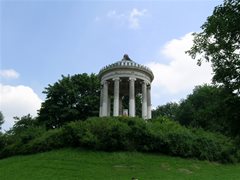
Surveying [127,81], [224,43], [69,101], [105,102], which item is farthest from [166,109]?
[224,43]

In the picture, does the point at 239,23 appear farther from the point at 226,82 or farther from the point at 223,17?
the point at 226,82

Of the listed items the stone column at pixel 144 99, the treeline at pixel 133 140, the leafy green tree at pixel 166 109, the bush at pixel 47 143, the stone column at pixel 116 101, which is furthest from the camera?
the leafy green tree at pixel 166 109

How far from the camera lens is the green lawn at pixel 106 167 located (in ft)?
67.9

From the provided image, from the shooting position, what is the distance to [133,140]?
27.1 m

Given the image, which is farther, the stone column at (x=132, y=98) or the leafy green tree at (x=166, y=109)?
the leafy green tree at (x=166, y=109)

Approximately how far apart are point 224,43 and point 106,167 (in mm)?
13477

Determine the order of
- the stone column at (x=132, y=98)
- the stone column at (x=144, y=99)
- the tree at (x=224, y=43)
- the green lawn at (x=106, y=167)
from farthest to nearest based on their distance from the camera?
the stone column at (x=144, y=99) → the stone column at (x=132, y=98) → the green lawn at (x=106, y=167) → the tree at (x=224, y=43)

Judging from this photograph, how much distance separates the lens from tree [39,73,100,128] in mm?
50812

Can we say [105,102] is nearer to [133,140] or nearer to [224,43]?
[133,140]

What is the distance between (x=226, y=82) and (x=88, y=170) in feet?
40.7

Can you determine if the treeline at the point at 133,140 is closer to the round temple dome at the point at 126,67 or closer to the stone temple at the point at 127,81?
Answer: the stone temple at the point at 127,81

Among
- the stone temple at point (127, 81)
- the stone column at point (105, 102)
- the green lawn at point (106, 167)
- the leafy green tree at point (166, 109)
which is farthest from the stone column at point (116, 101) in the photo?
the leafy green tree at point (166, 109)

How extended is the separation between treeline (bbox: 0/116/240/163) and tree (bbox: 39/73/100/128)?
21.0 meters

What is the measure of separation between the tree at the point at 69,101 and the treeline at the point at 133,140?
826 inches
